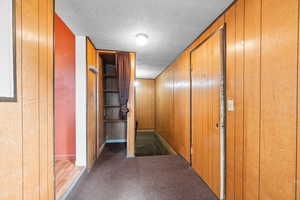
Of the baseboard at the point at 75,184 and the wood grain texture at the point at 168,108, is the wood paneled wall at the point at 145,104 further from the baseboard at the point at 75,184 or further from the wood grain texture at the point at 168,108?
the baseboard at the point at 75,184

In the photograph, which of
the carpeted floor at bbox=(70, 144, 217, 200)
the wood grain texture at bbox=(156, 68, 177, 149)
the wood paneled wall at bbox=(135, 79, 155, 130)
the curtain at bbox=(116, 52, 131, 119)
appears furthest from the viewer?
the wood paneled wall at bbox=(135, 79, 155, 130)

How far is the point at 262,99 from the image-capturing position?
1168 millimetres

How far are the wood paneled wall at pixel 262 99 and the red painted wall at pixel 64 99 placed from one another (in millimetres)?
2813

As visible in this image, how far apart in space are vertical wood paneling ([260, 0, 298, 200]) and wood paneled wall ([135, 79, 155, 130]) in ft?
17.6

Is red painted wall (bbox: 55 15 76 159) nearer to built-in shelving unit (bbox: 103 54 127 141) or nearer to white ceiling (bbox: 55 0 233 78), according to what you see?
white ceiling (bbox: 55 0 233 78)

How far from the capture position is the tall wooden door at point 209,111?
175cm

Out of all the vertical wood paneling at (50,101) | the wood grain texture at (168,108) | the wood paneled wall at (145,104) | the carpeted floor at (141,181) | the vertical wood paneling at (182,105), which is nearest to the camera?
the vertical wood paneling at (50,101)

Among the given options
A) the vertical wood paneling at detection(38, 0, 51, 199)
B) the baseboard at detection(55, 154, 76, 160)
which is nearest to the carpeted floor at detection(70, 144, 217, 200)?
the baseboard at detection(55, 154, 76, 160)

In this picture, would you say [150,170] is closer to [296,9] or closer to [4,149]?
[4,149]

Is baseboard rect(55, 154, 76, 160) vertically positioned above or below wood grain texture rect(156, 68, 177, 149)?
below

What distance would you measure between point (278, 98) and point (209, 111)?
Answer: 39.6 inches

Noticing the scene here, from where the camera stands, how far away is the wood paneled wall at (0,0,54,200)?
81 centimetres

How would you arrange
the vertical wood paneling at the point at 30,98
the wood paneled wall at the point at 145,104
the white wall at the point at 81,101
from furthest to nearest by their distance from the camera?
the wood paneled wall at the point at 145,104 → the white wall at the point at 81,101 → the vertical wood paneling at the point at 30,98

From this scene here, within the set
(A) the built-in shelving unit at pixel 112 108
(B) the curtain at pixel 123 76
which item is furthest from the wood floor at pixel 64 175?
(A) the built-in shelving unit at pixel 112 108
